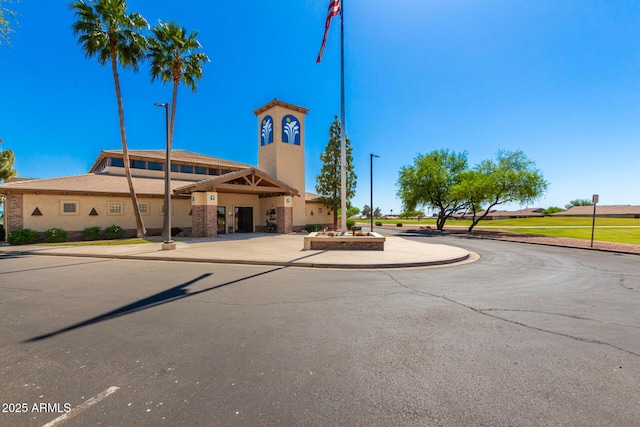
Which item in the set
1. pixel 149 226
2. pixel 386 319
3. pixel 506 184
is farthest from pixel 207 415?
pixel 506 184

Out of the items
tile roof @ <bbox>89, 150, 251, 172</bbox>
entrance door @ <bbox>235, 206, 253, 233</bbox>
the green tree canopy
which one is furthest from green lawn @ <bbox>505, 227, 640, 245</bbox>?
the green tree canopy

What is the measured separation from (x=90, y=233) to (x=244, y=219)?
11.1m

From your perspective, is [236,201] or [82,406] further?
[236,201]

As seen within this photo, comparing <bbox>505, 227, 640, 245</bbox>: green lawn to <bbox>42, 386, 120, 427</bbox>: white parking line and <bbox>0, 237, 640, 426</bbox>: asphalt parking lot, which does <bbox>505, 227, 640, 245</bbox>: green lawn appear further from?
<bbox>42, 386, 120, 427</bbox>: white parking line

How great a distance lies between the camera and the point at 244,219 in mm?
25922

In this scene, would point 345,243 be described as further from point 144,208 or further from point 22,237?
point 22,237

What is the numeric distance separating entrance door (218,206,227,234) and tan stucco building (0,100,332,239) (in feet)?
0.27

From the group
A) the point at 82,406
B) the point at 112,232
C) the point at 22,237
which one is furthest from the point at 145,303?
the point at 22,237

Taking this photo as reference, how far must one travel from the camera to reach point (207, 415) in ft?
8.26

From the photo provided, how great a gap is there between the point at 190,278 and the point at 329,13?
1389 centimetres

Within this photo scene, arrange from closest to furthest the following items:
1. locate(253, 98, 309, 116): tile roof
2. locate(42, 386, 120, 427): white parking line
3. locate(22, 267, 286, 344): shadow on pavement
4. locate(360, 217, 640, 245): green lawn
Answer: locate(42, 386, 120, 427): white parking line, locate(22, 267, 286, 344): shadow on pavement, locate(360, 217, 640, 245): green lawn, locate(253, 98, 309, 116): tile roof

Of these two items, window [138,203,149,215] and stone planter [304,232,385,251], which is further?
window [138,203,149,215]

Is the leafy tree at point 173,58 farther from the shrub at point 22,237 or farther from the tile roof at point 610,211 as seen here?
the tile roof at point 610,211

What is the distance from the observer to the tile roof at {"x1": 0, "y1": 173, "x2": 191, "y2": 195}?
1761 centimetres
